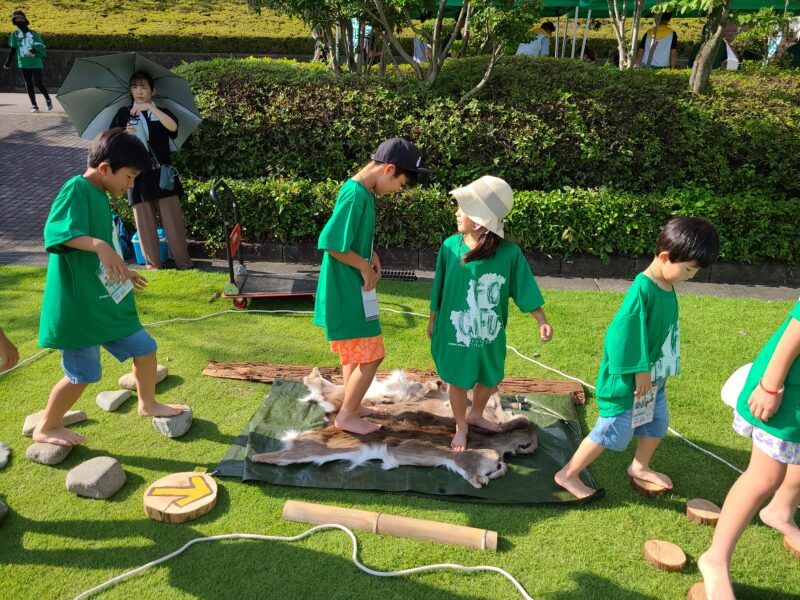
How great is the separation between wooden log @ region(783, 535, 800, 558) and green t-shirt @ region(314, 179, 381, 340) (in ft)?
7.47

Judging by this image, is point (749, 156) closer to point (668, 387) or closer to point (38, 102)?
point (668, 387)

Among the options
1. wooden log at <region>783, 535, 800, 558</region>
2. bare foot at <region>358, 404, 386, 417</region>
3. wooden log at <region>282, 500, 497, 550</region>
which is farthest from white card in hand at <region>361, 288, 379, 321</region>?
wooden log at <region>783, 535, 800, 558</region>

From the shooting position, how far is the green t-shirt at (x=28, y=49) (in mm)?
13156

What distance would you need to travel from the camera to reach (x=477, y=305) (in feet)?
11.1

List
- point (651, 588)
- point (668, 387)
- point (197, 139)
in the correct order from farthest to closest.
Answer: point (197, 139) < point (668, 387) < point (651, 588)

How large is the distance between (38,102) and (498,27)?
12483 mm

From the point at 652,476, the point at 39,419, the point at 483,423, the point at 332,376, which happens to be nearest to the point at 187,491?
the point at 39,419

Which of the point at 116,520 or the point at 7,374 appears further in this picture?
the point at 7,374

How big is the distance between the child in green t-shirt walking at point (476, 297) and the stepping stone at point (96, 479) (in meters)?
1.81

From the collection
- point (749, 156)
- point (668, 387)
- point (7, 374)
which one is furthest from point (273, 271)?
point (749, 156)

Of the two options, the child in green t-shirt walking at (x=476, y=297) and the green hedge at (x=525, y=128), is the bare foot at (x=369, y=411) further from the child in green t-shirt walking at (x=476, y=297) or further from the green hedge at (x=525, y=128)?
the green hedge at (x=525, y=128)

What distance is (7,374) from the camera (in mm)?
4500

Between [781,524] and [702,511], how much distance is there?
35cm

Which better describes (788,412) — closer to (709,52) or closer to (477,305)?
(477,305)
